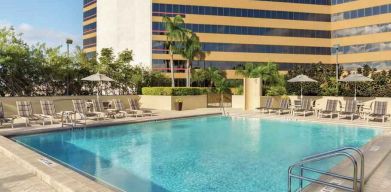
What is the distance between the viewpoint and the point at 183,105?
92.2ft

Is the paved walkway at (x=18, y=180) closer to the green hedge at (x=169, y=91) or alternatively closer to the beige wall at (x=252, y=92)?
the green hedge at (x=169, y=91)

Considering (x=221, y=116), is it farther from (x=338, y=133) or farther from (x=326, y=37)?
(x=326, y=37)

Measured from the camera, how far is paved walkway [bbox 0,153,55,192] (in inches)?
255

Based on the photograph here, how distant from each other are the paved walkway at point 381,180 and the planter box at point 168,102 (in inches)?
768

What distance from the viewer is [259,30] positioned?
5044 centimetres

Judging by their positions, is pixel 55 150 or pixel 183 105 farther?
pixel 183 105

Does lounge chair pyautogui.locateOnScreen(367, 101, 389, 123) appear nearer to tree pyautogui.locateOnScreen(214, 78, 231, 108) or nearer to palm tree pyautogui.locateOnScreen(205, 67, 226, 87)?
tree pyautogui.locateOnScreen(214, 78, 231, 108)

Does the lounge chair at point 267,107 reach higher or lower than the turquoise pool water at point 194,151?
higher

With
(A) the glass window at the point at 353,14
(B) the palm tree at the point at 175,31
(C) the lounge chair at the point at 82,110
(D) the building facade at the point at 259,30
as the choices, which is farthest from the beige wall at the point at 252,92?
(A) the glass window at the point at 353,14

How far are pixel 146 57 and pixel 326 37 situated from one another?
26821mm

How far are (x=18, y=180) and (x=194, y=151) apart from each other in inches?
248

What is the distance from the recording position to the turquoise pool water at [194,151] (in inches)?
344

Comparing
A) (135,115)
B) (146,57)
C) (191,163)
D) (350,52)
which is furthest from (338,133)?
(350,52)

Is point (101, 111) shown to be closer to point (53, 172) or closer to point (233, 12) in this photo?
point (53, 172)
